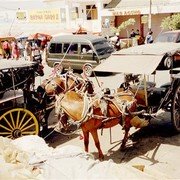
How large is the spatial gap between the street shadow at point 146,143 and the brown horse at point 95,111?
551 millimetres

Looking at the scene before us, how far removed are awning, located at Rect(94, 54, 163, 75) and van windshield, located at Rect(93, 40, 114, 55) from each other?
8.72 meters

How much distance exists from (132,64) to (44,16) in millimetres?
27714

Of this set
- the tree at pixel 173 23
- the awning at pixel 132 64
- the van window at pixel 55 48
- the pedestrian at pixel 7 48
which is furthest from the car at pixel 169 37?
Result: the pedestrian at pixel 7 48

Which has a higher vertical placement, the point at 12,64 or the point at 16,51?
the point at 12,64

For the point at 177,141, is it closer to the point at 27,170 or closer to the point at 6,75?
the point at 6,75

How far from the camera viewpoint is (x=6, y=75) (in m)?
9.14

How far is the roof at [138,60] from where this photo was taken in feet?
26.8

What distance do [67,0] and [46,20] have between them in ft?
10.9

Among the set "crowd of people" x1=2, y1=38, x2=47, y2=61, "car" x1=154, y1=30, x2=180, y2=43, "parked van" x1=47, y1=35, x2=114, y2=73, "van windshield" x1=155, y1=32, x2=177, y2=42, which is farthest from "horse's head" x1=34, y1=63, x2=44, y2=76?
"crowd of people" x1=2, y1=38, x2=47, y2=61

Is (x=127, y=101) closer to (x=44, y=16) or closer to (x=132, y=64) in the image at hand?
(x=132, y=64)

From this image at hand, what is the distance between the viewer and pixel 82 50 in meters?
18.2

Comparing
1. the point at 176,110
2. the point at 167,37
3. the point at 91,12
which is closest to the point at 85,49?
the point at 167,37

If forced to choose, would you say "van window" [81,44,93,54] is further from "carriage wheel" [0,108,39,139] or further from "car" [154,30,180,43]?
"carriage wheel" [0,108,39,139]

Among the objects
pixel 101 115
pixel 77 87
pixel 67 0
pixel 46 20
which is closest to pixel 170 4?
pixel 67 0
